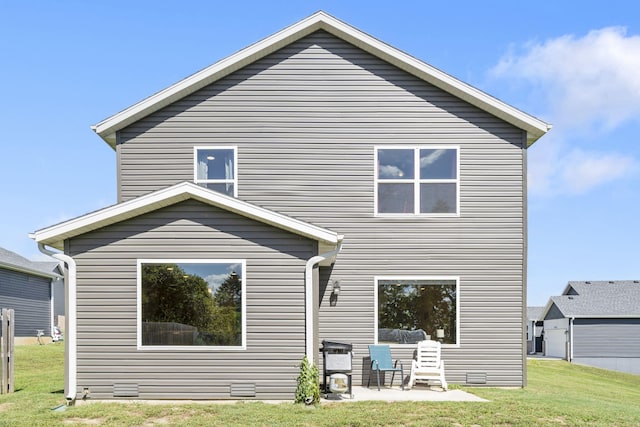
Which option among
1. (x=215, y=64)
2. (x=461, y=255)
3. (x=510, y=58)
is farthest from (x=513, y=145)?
(x=510, y=58)

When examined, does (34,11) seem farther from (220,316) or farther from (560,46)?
(560,46)

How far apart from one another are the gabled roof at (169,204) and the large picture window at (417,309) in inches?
115

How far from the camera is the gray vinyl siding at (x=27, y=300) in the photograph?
25766 millimetres

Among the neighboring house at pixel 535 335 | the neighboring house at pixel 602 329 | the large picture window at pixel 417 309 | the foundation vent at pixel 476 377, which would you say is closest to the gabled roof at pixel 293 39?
the large picture window at pixel 417 309

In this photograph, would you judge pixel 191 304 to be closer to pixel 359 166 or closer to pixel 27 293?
pixel 359 166

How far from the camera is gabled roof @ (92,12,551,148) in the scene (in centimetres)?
1150

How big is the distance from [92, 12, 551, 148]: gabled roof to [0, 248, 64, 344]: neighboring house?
666 inches

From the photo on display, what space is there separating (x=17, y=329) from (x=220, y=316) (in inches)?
828

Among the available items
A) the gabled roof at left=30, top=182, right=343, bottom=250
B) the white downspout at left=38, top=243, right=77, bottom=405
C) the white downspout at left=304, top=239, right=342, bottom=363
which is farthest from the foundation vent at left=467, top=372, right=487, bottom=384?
the white downspout at left=38, top=243, right=77, bottom=405

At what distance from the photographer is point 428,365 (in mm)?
11219

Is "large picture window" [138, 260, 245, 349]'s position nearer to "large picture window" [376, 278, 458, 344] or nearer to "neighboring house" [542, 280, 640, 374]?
"large picture window" [376, 278, 458, 344]

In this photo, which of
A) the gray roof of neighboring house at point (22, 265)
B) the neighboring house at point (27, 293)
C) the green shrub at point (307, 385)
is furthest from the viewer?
the neighboring house at point (27, 293)

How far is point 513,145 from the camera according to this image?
39.0 feet

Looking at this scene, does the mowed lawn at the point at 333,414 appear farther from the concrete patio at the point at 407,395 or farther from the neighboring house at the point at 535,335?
the neighboring house at the point at 535,335
